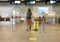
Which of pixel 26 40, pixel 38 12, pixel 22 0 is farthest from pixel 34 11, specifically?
pixel 26 40

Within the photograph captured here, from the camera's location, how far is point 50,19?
745 inches

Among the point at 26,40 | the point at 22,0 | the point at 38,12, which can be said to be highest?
the point at 22,0

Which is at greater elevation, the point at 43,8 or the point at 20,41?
the point at 43,8

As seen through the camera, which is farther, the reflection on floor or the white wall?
the white wall

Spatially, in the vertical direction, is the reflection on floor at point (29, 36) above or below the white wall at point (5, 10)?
below

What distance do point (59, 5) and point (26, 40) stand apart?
10988 millimetres

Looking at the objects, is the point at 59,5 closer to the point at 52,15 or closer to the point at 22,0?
the point at 52,15

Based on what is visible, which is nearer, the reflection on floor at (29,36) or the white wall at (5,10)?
the reflection on floor at (29,36)

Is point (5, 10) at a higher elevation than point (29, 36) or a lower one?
higher

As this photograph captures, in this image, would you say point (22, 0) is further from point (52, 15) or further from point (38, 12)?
point (52, 15)

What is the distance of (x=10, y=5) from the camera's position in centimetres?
1905

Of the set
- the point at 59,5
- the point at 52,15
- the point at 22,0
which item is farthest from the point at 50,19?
the point at 22,0

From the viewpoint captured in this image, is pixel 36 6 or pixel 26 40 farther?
pixel 36 6

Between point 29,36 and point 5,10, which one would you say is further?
point 5,10
